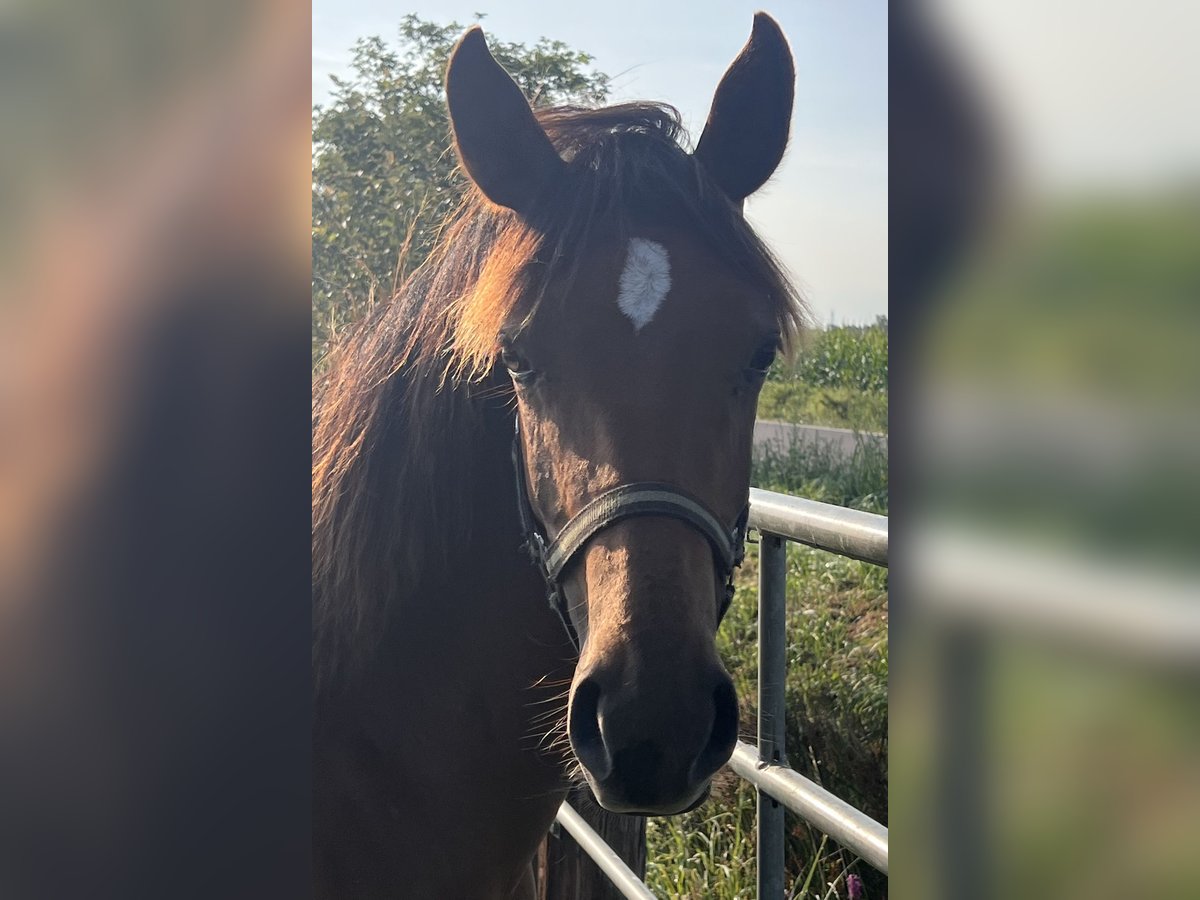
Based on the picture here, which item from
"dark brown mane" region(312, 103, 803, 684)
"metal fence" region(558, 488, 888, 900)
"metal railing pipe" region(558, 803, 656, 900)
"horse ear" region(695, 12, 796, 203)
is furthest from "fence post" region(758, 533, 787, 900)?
"horse ear" region(695, 12, 796, 203)

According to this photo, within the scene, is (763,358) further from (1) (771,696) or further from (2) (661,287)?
(1) (771,696)

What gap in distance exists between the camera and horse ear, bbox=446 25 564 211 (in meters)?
1.05

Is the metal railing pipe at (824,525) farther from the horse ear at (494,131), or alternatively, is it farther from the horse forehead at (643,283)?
the horse ear at (494,131)

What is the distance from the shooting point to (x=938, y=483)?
0.52 meters

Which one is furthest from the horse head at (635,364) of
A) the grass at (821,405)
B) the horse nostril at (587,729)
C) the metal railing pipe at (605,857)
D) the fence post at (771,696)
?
the metal railing pipe at (605,857)

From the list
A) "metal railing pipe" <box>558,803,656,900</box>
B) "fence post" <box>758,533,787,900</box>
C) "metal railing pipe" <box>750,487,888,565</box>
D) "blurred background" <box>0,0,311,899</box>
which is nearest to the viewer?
"blurred background" <box>0,0,311,899</box>

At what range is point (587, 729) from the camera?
37.1 inches

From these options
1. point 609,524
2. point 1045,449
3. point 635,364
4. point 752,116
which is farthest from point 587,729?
point 752,116

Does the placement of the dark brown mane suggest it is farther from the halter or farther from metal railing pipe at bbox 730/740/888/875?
metal railing pipe at bbox 730/740/888/875

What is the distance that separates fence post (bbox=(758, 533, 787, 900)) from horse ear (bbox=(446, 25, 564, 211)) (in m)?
0.63

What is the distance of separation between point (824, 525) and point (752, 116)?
1.69 ft

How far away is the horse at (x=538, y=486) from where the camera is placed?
95 cm

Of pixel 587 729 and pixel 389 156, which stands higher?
pixel 389 156

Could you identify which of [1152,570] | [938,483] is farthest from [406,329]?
[1152,570]
